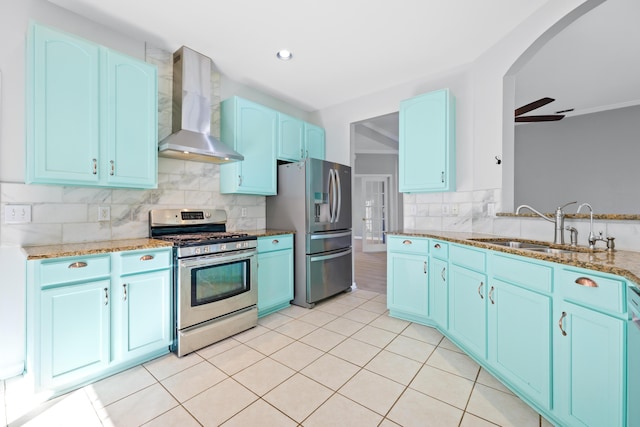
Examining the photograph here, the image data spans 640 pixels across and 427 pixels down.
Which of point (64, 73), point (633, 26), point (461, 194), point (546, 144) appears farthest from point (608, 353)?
point (546, 144)

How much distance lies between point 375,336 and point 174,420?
5.46 ft

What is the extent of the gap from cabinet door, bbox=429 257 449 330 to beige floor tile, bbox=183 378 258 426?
5.64 ft

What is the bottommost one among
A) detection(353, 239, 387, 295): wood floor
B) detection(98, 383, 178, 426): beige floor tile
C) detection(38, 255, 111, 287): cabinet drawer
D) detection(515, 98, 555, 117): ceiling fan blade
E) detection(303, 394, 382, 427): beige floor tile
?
detection(303, 394, 382, 427): beige floor tile

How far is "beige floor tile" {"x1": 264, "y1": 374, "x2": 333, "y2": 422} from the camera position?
1602mm

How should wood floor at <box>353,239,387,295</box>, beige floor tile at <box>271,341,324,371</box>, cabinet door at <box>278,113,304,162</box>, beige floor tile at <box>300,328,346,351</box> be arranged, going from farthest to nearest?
wood floor at <box>353,239,387,295</box> < cabinet door at <box>278,113,304,162</box> < beige floor tile at <box>300,328,346,351</box> < beige floor tile at <box>271,341,324,371</box>

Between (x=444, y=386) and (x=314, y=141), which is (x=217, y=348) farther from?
(x=314, y=141)

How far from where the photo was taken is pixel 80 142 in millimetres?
1975

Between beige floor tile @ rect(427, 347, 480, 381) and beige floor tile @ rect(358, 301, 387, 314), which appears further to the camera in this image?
beige floor tile @ rect(358, 301, 387, 314)

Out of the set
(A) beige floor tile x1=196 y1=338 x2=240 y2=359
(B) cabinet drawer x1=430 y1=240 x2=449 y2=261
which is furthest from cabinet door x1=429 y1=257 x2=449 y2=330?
(A) beige floor tile x1=196 y1=338 x2=240 y2=359

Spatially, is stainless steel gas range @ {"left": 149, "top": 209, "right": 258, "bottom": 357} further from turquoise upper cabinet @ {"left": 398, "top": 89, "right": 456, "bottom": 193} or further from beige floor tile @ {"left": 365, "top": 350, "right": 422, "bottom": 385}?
turquoise upper cabinet @ {"left": 398, "top": 89, "right": 456, "bottom": 193}

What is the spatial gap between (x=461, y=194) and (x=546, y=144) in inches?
154

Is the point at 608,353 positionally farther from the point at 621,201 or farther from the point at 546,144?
the point at 546,144

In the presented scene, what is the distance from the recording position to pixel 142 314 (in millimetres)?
2037

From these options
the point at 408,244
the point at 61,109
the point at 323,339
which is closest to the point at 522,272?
the point at 408,244
